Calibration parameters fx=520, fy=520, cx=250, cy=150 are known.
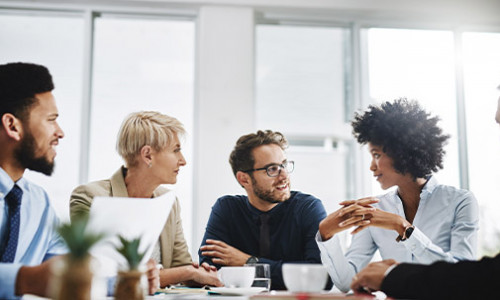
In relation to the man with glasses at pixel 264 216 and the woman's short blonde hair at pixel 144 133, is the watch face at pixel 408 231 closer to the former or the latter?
the man with glasses at pixel 264 216

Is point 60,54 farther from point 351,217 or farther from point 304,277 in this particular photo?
point 304,277

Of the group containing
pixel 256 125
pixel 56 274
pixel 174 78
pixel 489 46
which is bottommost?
pixel 56 274

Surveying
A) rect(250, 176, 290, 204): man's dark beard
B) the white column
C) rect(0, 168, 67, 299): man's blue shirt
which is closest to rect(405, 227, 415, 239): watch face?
rect(250, 176, 290, 204): man's dark beard

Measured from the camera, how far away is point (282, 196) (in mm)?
2848

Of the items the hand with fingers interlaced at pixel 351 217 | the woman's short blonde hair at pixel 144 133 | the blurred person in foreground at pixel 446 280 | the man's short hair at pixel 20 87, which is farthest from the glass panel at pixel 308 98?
the blurred person in foreground at pixel 446 280

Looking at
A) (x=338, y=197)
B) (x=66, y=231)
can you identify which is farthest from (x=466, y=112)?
(x=66, y=231)

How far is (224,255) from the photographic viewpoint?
8.11ft

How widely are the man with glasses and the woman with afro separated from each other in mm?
282

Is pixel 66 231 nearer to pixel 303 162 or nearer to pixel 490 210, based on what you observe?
pixel 303 162

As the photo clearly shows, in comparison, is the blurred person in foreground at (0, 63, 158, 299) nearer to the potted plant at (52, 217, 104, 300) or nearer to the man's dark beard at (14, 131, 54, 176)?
the man's dark beard at (14, 131, 54, 176)

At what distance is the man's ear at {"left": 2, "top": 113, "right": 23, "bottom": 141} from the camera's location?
179 cm

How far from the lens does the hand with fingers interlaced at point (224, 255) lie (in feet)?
8.06

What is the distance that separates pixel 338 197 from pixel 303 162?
408 mm

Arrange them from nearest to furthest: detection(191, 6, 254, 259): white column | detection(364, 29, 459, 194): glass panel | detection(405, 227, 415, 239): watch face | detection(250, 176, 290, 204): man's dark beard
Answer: detection(405, 227, 415, 239): watch face, detection(250, 176, 290, 204): man's dark beard, detection(191, 6, 254, 259): white column, detection(364, 29, 459, 194): glass panel
